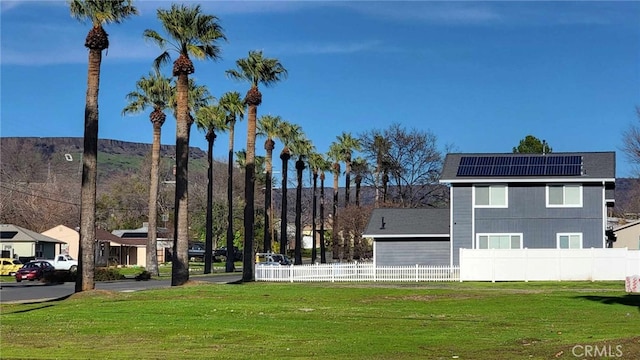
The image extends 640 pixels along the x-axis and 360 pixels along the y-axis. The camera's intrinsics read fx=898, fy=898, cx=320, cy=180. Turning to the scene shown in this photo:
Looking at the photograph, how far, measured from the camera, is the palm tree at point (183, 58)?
41.2 metres

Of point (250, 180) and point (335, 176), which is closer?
point (250, 180)

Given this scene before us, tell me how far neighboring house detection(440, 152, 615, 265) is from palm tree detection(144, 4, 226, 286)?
15.1 metres

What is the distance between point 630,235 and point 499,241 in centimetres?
2773

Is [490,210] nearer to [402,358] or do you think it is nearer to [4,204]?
[402,358]

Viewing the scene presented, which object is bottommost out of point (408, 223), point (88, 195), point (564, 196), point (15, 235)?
point (15, 235)

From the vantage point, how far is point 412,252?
51.8 m

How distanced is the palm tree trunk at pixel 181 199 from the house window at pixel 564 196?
1997 cm

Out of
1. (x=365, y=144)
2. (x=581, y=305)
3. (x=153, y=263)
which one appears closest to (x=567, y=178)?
(x=581, y=305)

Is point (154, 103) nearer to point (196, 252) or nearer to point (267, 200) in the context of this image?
point (267, 200)

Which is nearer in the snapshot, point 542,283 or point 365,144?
point 542,283

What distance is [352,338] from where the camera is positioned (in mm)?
19469

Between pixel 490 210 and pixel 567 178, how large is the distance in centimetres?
444

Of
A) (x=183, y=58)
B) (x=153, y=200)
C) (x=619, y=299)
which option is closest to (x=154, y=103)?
(x=153, y=200)

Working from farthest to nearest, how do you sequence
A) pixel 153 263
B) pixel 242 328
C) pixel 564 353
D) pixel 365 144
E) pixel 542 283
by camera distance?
pixel 365 144 → pixel 153 263 → pixel 542 283 → pixel 242 328 → pixel 564 353
